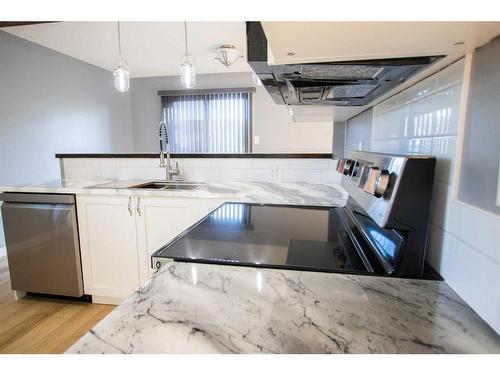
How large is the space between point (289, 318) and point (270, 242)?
0.41 metres

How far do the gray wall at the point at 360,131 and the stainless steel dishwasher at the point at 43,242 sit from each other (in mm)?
1858

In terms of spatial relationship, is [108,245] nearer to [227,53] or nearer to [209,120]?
[227,53]

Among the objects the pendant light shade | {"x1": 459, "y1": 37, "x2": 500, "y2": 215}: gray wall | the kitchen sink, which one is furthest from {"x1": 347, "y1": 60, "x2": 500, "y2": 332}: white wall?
the pendant light shade

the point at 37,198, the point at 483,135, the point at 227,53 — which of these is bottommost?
the point at 37,198

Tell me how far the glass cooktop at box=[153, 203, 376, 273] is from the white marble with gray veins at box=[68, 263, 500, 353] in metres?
0.08

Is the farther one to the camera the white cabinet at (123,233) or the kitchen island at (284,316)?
the white cabinet at (123,233)

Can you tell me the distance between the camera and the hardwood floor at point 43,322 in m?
1.63

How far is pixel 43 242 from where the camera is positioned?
1.98m

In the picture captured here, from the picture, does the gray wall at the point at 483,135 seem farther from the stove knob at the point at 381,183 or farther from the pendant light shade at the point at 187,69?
the pendant light shade at the point at 187,69

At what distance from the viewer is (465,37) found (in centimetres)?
49

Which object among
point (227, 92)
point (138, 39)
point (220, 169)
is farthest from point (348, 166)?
point (227, 92)

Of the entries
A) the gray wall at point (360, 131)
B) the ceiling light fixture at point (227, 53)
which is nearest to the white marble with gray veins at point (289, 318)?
the gray wall at point (360, 131)
